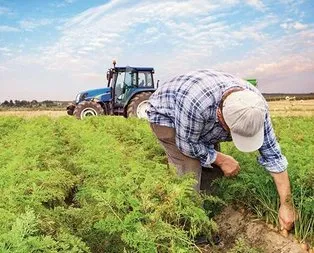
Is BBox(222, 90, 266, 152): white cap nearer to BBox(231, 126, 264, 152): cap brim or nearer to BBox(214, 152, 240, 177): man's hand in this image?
BBox(231, 126, 264, 152): cap brim

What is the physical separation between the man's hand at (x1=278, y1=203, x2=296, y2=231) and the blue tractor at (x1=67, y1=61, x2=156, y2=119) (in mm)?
13572

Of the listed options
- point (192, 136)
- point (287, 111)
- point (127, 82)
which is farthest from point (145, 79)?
point (192, 136)

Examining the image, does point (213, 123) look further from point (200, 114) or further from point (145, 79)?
point (145, 79)

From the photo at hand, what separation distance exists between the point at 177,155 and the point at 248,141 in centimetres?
119

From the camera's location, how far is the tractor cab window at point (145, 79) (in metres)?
19.8

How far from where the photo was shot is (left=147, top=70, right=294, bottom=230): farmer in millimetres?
4504

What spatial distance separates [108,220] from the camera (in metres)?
4.22

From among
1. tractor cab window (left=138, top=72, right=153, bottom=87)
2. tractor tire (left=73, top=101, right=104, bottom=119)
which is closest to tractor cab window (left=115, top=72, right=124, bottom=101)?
tractor cab window (left=138, top=72, right=153, bottom=87)

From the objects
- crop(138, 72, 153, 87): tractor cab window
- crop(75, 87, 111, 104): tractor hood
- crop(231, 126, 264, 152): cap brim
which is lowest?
crop(231, 126, 264, 152): cap brim

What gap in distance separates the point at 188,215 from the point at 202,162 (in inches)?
50.2

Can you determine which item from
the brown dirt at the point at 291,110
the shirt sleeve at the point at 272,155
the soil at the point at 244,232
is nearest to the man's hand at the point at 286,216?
the soil at the point at 244,232

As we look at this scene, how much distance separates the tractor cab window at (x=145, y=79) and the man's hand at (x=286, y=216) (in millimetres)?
14629

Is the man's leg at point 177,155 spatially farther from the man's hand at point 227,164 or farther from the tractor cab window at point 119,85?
the tractor cab window at point 119,85

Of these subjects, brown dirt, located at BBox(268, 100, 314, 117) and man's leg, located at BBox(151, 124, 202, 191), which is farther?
brown dirt, located at BBox(268, 100, 314, 117)
